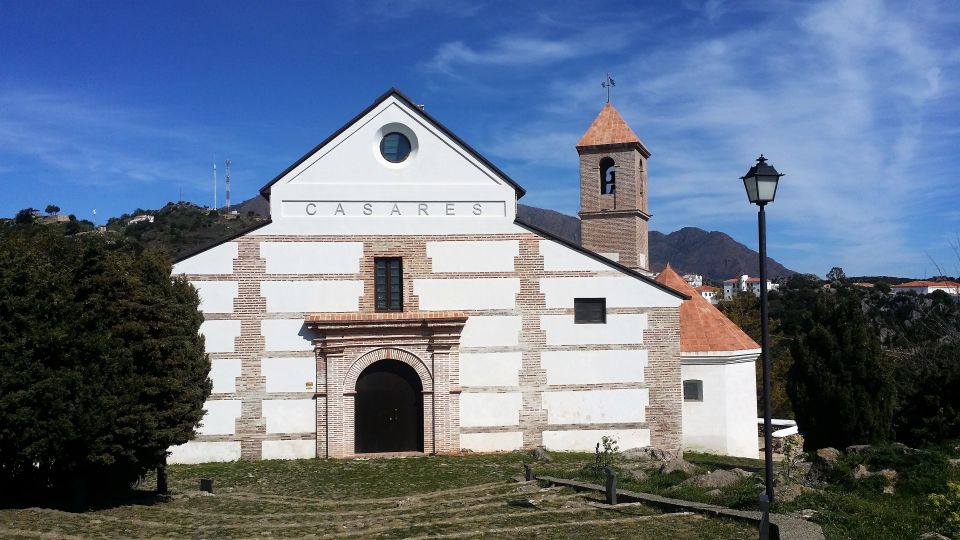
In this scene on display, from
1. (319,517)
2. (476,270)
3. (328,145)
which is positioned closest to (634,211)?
(476,270)

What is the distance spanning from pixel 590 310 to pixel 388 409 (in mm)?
6009

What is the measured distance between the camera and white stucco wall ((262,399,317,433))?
65.0 ft

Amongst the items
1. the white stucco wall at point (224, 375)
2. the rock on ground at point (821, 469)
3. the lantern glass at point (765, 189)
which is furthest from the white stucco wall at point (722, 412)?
the lantern glass at point (765, 189)

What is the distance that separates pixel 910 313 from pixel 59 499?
62.1 m

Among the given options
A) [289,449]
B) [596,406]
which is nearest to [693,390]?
[596,406]

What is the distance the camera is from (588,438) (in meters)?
20.5

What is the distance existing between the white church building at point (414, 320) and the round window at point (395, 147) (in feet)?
0.14

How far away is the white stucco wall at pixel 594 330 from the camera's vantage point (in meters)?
20.6

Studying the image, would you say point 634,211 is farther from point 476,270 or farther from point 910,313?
point 910,313

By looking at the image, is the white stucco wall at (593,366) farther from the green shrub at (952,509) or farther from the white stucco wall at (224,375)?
the green shrub at (952,509)

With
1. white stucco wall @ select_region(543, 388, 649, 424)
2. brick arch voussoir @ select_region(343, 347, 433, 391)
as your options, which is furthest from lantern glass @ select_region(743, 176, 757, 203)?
brick arch voussoir @ select_region(343, 347, 433, 391)

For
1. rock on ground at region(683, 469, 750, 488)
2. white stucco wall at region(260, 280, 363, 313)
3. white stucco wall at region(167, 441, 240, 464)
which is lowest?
white stucco wall at region(167, 441, 240, 464)

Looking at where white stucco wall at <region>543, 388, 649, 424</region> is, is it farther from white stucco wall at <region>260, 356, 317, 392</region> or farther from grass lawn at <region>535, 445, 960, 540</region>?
white stucco wall at <region>260, 356, 317, 392</region>

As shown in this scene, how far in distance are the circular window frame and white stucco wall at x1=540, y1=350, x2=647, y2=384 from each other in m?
6.34
